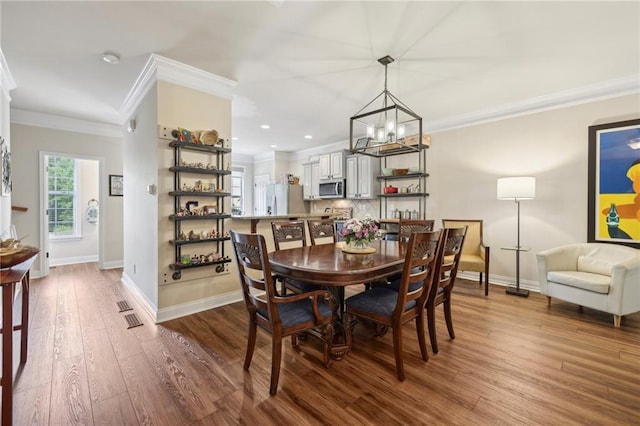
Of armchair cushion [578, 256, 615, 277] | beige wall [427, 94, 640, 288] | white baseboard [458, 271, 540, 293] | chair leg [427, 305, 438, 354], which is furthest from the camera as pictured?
white baseboard [458, 271, 540, 293]

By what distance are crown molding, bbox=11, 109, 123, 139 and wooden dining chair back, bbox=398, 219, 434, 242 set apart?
5427 mm

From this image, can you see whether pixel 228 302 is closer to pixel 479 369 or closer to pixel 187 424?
pixel 187 424

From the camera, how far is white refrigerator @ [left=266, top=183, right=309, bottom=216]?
6867mm

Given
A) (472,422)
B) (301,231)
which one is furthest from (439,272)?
(301,231)

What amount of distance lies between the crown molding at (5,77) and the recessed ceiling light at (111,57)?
0.97 meters

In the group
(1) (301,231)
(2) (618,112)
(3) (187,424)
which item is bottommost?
(3) (187,424)

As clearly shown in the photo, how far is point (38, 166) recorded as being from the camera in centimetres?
462

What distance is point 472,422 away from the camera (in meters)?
1.55

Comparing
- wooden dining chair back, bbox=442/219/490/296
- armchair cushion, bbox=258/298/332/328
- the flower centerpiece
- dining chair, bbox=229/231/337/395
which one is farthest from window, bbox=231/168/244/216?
armchair cushion, bbox=258/298/332/328

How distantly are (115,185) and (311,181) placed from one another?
3956mm

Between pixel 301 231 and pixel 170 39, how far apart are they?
2.18 meters

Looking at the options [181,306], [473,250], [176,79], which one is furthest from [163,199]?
[473,250]

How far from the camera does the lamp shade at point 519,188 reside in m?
3.60

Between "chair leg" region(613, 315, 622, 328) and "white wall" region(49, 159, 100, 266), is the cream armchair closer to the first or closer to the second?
"chair leg" region(613, 315, 622, 328)
